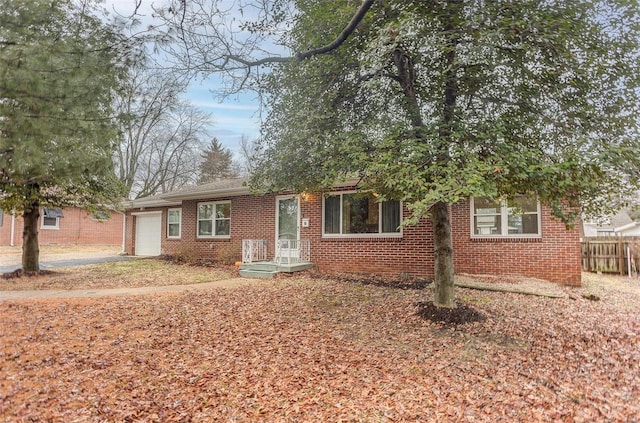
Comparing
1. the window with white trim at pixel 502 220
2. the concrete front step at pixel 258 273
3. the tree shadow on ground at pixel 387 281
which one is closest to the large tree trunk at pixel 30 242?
the concrete front step at pixel 258 273

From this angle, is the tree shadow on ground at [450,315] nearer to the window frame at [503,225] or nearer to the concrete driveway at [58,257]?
the window frame at [503,225]

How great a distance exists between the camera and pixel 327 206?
37.8 feet

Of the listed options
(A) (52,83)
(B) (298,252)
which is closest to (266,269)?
(B) (298,252)

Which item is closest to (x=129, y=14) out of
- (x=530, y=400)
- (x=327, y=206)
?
(x=530, y=400)

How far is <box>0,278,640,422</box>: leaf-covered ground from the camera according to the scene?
3.29m

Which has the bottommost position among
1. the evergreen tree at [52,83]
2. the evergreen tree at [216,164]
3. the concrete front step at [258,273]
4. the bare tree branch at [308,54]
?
the concrete front step at [258,273]

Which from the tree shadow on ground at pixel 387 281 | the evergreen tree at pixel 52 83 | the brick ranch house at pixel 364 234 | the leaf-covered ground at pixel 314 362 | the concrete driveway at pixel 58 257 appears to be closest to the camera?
the leaf-covered ground at pixel 314 362

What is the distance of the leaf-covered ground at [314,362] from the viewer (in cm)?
329

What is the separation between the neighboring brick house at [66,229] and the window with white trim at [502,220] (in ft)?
60.8

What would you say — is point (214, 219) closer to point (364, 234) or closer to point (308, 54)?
point (364, 234)

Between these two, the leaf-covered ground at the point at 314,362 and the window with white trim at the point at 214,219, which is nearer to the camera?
the leaf-covered ground at the point at 314,362

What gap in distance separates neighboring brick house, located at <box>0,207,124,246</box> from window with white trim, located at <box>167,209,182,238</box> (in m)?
5.83

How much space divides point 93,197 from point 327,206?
7277 mm

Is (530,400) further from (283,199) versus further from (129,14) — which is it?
(283,199)
